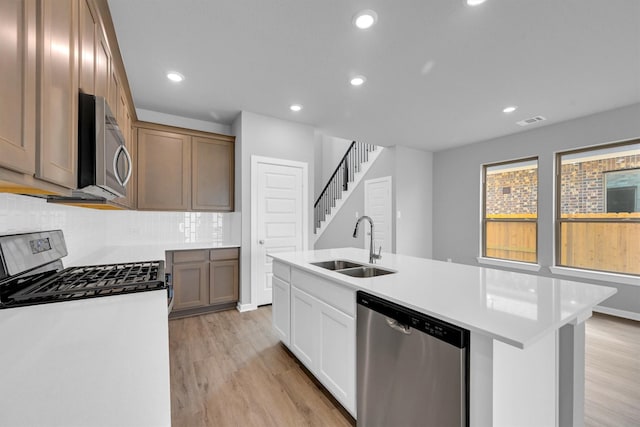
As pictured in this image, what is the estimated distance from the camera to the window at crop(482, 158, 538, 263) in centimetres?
456

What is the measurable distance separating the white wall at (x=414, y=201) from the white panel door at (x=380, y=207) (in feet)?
0.73

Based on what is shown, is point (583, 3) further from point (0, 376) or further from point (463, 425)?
point (0, 376)

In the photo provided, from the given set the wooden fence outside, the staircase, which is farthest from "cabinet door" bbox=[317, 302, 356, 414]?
the staircase

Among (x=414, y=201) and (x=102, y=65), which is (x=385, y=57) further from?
(x=414, y=201)

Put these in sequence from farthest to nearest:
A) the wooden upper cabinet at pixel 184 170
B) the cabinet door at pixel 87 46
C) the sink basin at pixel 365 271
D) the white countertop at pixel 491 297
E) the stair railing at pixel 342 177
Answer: the stair railing at pixel 342 177, the wooden upper cabinet at pixel 184 170, the sink basin at pixel 365 271, the cabinet door at pixel 87 46, the white countertop at pixel 491 297

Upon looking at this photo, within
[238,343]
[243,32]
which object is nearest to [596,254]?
[238,343]

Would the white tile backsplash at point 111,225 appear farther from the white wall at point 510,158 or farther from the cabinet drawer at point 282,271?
the white wall at point 510,158

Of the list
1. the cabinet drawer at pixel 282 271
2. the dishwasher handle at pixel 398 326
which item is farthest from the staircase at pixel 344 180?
the dishwasher handle at pixel 398 326

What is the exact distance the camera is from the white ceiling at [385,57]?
1957 mm

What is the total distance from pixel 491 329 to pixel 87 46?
228 centimetres

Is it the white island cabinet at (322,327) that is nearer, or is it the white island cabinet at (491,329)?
the white island cabinet at (491,329)

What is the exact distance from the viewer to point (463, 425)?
1.10 m

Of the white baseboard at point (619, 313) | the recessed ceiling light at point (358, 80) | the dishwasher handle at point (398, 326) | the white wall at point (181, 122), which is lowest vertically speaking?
the white baseboard at point (619, 313)

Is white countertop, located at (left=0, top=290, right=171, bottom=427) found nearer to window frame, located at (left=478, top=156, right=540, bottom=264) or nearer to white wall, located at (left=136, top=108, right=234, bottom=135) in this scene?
white wall, located at (left=136, top=108, right=234, bottom=135)
